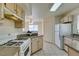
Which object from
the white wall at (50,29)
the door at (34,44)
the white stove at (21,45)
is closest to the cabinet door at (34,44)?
the door at (34,44)

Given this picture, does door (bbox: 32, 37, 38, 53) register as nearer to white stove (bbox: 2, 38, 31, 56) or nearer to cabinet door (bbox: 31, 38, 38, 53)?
cabinet door (bbox: 31, 38, 38, 53)

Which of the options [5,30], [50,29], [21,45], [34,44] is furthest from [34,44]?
[50,29]

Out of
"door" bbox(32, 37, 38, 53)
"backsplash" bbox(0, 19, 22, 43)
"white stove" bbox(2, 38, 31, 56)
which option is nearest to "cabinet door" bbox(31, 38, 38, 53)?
"door" bbox(32, 37, 38, 53)

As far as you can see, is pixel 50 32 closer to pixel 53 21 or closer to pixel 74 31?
pixel 53 21

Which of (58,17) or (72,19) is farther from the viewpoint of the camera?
(58,17)

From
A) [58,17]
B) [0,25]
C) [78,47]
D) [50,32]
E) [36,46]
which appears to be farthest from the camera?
[50,32]

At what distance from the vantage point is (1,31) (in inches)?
119

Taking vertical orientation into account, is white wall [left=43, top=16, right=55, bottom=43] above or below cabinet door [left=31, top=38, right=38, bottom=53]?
above

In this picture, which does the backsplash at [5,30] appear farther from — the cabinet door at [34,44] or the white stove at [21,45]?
the cabinet door at [34,44]

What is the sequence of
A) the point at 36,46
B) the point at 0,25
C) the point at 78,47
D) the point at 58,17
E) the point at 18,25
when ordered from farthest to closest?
the point at 58,17
the point at 36,46
the point at 18,25
the point at 78,47
the point at 0,25

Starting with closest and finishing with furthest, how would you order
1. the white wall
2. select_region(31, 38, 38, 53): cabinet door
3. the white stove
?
the white stove
select_region(31, 38, 38, 53): cabinet door
the white wall

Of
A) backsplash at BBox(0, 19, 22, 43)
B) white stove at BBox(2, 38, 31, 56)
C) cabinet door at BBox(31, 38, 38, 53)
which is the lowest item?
cabinet door at BBox(31, 38, 38, 53)

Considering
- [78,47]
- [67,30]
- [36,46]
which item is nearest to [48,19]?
[67,30]

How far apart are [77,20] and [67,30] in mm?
781
